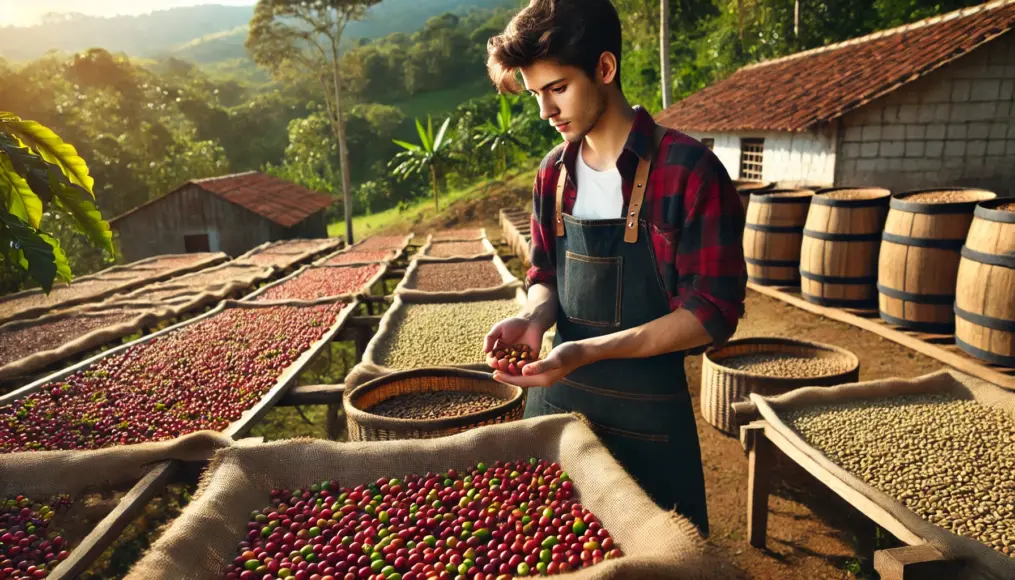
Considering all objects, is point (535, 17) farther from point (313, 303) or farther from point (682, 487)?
point (313, 303)

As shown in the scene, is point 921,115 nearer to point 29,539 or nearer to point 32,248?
point 32,248

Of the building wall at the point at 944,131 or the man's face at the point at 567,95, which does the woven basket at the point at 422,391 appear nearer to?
the man's face at the point at 567,95

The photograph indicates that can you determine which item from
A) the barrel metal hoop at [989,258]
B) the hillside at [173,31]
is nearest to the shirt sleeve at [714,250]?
the barrel metal hoop at [989,258]

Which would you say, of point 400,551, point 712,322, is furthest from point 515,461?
point 712,322

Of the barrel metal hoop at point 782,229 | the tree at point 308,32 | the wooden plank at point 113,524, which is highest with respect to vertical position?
the tree at point 308,32

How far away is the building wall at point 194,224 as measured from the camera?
586 inches

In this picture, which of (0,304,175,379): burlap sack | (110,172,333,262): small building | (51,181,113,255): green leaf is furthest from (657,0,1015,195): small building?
(110,172,333,262): small building

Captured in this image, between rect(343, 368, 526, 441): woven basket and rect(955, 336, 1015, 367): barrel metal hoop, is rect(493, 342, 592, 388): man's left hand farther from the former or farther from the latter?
rect(955, 336, 1015, 367): barrel metal hoop

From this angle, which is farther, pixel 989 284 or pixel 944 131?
pixel 944 131

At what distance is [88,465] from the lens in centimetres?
246

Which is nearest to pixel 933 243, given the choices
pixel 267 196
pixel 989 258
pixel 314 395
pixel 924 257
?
pixel 924 257

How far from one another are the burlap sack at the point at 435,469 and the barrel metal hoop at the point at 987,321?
3278mm

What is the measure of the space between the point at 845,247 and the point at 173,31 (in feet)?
637

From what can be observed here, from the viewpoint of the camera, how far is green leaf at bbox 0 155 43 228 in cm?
263
